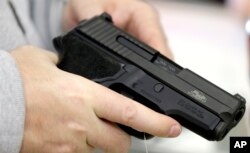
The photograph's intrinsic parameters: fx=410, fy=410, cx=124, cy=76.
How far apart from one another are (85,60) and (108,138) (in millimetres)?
87

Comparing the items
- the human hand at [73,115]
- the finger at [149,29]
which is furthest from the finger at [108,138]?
the finger at [149,29]

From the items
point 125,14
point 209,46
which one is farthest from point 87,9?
point 209,46

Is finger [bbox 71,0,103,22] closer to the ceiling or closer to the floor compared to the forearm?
closer to the ceiling

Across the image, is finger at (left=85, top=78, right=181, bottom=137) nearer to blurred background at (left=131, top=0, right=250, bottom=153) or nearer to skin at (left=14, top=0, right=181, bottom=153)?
skin at (left=14, top=0, right=181, bottom=153)

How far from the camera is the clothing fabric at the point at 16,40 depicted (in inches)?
13.9

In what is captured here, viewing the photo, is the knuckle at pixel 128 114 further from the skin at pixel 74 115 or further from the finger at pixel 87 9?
the finger at pixel 87 9

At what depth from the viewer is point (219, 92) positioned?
1.30ft

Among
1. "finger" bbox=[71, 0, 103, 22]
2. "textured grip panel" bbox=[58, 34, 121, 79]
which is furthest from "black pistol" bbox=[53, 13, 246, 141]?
"finger" bbox=[71, 0, 103, 22]

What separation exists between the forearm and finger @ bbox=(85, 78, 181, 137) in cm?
7

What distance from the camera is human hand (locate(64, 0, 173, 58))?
0.56 metres

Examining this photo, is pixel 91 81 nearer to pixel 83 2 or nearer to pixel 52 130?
pixel 52 130

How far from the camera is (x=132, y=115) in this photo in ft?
1.21

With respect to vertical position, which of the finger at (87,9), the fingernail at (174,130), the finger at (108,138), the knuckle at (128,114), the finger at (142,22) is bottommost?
the finger at (108,138)

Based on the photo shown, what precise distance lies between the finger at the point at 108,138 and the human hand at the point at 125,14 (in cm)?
18
